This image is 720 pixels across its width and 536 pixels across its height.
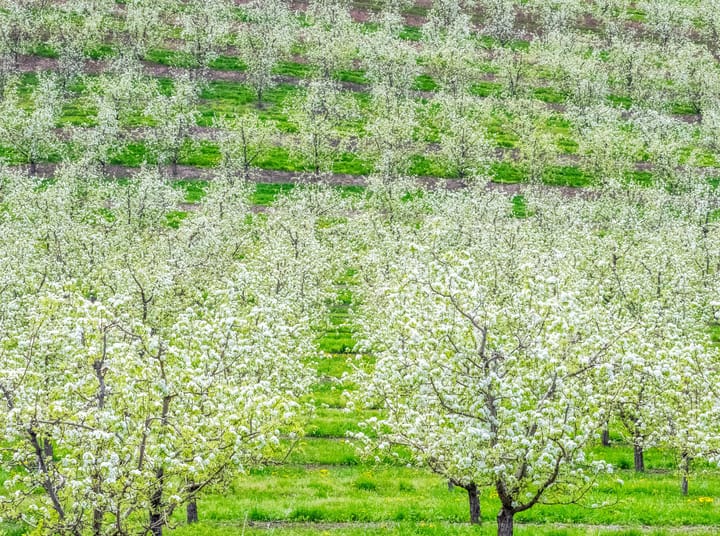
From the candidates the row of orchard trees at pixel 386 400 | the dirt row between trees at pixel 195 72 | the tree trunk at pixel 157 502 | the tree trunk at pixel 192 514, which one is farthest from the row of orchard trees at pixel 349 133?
Result: the tree trunk at pixel 157 502

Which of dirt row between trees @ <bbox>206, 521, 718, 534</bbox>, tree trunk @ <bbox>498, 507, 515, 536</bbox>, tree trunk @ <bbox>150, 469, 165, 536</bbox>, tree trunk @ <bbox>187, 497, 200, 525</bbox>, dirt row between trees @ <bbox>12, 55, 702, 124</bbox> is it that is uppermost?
dirt row between trees @ <bbox>12, 55, 702, 124</bbox>

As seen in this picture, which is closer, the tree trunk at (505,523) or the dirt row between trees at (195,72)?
the tree trunk at (505,523)

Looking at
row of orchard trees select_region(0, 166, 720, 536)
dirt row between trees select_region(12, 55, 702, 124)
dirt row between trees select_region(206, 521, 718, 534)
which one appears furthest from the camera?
dirt row between trees select_region(12, 55, 702, 124)

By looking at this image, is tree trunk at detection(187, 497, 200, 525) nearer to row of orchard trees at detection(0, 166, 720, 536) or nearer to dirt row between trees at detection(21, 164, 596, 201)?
row of orchard trees at detection(0, 166, 720, 536)

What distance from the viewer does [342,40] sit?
127 m

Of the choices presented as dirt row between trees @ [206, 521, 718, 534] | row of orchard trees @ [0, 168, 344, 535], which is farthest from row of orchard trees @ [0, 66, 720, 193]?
row of orchard trees @ [0, 168, 344, 535]

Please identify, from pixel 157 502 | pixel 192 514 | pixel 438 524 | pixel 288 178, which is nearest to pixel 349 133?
pixel 288 178

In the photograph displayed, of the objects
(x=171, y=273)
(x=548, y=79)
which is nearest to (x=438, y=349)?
(x=171, y=273)

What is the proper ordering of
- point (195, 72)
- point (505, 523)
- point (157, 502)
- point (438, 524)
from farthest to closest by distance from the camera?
point (195, 72) < point (438, 524) < point (505, 523) < point (157, 502)

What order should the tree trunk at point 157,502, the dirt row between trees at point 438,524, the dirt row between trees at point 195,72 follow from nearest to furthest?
the tree trunk at point 157,502 < the dirt row between trees at point 438,524 < the dirt row between trees at point 195,72

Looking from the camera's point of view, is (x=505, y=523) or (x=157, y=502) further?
(x=505, y=523)

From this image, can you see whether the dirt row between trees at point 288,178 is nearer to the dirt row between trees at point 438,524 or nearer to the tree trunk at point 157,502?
the dirt row between trees at point 438,524

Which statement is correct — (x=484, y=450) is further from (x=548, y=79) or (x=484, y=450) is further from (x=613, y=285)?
(x=548, y=79)

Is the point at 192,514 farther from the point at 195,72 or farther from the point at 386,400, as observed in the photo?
the point at 195,72
